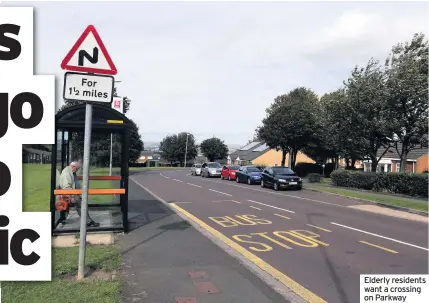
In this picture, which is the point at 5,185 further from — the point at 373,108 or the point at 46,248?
the point at 373,108

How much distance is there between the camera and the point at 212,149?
102m

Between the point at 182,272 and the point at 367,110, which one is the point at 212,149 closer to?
the point at 367,110

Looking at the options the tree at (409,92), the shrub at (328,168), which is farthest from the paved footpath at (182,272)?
the shrub at (328,168)

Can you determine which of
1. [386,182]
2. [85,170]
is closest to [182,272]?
[85,170]

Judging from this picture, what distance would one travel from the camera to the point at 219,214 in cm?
1314

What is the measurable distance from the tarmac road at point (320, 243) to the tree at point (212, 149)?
8683 cm

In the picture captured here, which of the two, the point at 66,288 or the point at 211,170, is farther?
the point at 211,170

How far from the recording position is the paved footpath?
16.4ft

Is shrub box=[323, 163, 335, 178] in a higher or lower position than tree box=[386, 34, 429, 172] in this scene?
lower

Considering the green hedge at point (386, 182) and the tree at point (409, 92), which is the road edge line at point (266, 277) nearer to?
the green hedge at point (386, 182)

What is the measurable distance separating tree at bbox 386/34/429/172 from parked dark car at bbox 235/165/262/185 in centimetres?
1039

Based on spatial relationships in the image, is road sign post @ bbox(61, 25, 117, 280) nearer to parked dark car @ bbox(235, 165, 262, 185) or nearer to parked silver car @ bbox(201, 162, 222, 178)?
parked dark car @ bbox(235, 165, 262, 185)

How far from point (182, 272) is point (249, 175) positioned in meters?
25.5

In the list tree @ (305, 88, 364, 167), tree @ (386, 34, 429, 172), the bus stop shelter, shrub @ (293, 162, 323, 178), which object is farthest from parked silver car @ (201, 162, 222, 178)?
the bus stop shelter
